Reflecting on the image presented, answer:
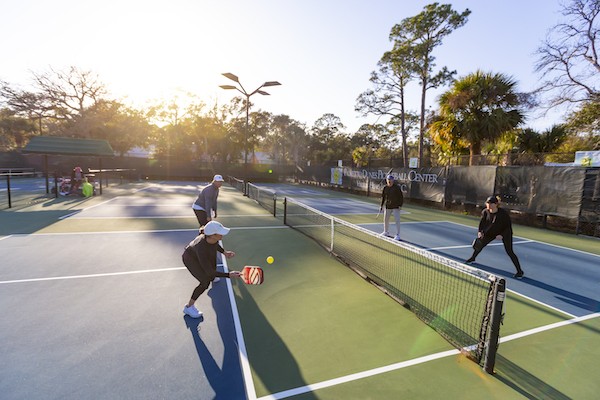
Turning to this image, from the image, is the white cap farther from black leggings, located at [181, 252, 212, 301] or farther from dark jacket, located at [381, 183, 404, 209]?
dark jacket, located at [381, 183, 404, 209]

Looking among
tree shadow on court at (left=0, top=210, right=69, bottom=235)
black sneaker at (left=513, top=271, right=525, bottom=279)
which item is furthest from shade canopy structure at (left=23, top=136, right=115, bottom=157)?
black sneaker at (left=513, top=271, right=525, bottom=279)

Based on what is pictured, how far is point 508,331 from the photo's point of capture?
4.37m

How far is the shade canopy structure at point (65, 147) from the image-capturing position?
2178 centimetres

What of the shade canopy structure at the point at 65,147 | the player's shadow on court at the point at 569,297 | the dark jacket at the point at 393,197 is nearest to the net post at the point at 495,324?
the player's shadow on court at the point at 569,297

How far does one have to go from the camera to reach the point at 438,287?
19.0ft

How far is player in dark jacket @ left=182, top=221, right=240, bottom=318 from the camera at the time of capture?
400 centimetres

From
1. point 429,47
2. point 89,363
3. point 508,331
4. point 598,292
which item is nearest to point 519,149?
point 429,47

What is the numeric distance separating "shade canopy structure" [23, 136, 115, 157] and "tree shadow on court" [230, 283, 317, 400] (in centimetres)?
2457

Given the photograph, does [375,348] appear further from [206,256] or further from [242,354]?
[206,256]

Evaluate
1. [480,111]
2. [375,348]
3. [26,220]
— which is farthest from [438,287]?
[480,111]

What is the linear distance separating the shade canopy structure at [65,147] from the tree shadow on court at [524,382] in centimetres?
2728

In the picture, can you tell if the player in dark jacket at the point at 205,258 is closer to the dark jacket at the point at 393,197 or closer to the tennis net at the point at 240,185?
the dark jacket at the point at 393,197

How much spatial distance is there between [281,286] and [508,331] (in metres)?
3.71

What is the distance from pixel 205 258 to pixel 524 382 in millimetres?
4131
